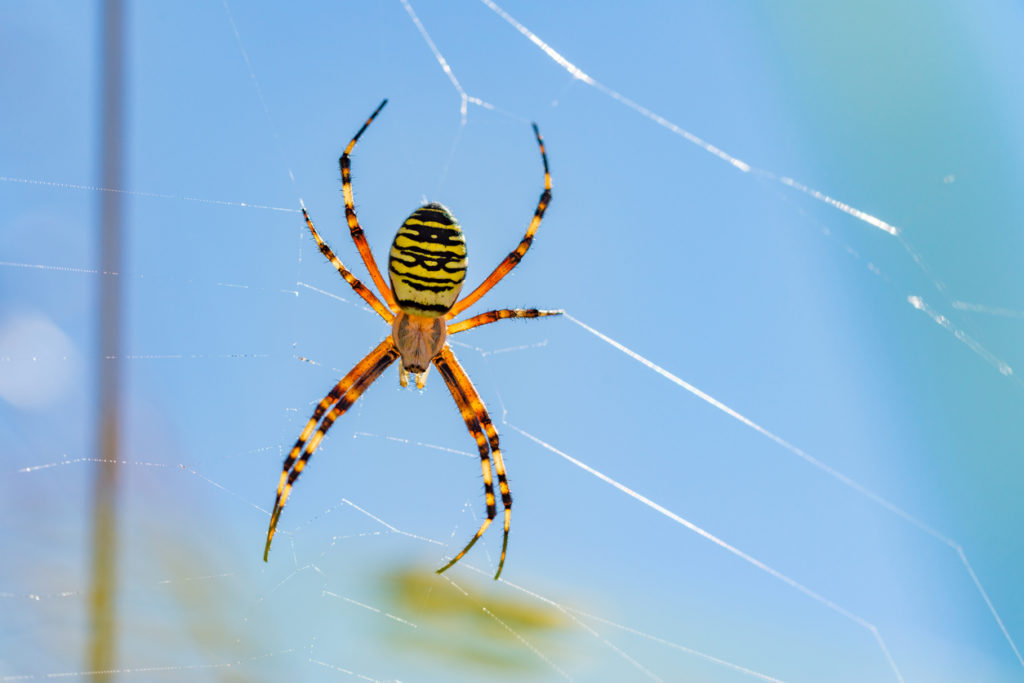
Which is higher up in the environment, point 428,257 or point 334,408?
point 428,257

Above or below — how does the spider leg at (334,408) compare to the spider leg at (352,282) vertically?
below

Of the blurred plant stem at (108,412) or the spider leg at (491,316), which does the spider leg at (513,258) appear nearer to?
the spider leg at (491,316)

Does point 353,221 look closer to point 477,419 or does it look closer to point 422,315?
point 422,315

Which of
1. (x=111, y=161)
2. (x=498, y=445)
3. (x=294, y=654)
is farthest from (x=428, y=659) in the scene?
(x=111, y=161)

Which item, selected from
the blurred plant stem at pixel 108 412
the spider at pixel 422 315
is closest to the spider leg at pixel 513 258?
the spider at pixel 422 315

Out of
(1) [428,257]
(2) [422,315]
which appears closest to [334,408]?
(2) [422,315]

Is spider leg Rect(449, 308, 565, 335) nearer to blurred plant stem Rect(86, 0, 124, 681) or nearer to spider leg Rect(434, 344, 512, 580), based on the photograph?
spider leg Rect(434, 344, 512, 580)

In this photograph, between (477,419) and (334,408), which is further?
(477,419)
